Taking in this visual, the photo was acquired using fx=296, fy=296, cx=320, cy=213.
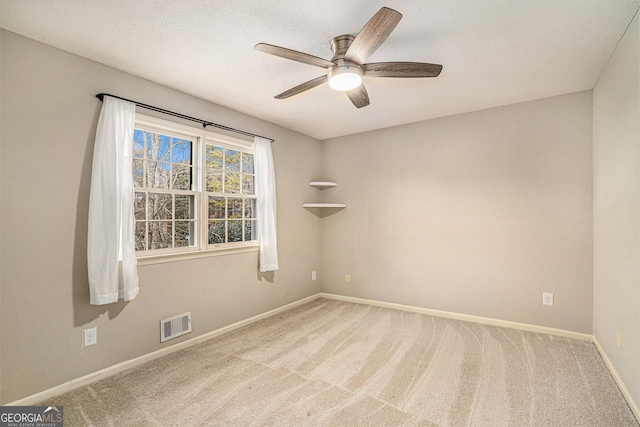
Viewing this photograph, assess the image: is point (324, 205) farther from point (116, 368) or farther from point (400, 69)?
point (116, 368)

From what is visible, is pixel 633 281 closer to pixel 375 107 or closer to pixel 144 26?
pixel 375 107

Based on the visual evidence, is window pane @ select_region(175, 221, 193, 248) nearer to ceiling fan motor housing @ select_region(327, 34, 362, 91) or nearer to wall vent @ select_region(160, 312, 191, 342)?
wall vent @ select_region(160, 312, 191, 342)

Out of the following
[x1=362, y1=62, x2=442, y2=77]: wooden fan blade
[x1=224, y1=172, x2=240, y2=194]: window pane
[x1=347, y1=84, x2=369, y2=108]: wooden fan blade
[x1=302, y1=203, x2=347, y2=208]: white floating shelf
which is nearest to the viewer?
[x1=362, y1=62, x2=442, y2=77]: wooden fan blade

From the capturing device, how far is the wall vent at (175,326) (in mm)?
2734

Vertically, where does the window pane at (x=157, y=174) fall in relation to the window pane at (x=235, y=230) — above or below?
above

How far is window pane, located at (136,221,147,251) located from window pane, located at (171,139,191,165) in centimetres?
68

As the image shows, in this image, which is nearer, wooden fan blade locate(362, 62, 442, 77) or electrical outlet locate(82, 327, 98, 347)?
wooden fan blade locate(362, 62, 442, 77)

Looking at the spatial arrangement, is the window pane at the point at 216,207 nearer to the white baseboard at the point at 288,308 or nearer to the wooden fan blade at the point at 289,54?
the white baseboard at the point at 288,308

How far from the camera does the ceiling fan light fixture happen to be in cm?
197

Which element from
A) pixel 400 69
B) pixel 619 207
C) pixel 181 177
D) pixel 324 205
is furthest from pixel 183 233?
pixel 619 207

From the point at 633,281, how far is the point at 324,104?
2937mm

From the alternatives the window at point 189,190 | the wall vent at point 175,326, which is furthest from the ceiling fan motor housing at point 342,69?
the wall vent at point 175,326

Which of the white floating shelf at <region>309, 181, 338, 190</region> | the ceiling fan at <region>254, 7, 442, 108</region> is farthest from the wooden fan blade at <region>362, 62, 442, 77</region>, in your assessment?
the white floating shelf at <region>309, 181, 338, 190</region>

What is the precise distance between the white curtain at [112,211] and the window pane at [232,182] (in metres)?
1.08
